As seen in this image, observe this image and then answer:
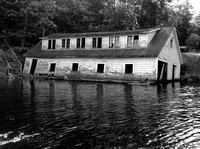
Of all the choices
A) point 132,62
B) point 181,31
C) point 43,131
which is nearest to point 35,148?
point 43,131

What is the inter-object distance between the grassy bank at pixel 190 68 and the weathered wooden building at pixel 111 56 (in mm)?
1555

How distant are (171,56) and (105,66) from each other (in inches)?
342

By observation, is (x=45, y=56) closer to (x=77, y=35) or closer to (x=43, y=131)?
(x=77, y=35)

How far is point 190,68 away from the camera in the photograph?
3350 centimetres

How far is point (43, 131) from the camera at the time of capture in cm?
688

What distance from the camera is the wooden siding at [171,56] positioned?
2717 centimetres

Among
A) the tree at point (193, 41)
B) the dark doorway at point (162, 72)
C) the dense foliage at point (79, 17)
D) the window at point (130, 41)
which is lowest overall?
the dark doorway at point (162, 72)

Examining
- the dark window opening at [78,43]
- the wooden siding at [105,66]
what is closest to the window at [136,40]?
the wooden siding at [105,66]

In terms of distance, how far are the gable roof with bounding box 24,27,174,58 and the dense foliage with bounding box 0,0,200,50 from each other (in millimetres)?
7445

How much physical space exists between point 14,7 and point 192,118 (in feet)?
119

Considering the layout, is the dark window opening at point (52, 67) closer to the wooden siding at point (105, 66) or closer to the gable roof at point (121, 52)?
the wooden siding at point (105, 66)

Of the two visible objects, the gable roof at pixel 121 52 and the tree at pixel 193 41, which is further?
the tree at pixel 193 41

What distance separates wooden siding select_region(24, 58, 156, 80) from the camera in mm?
25312

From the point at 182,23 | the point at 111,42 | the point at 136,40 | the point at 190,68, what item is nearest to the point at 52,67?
the point at 111,42
